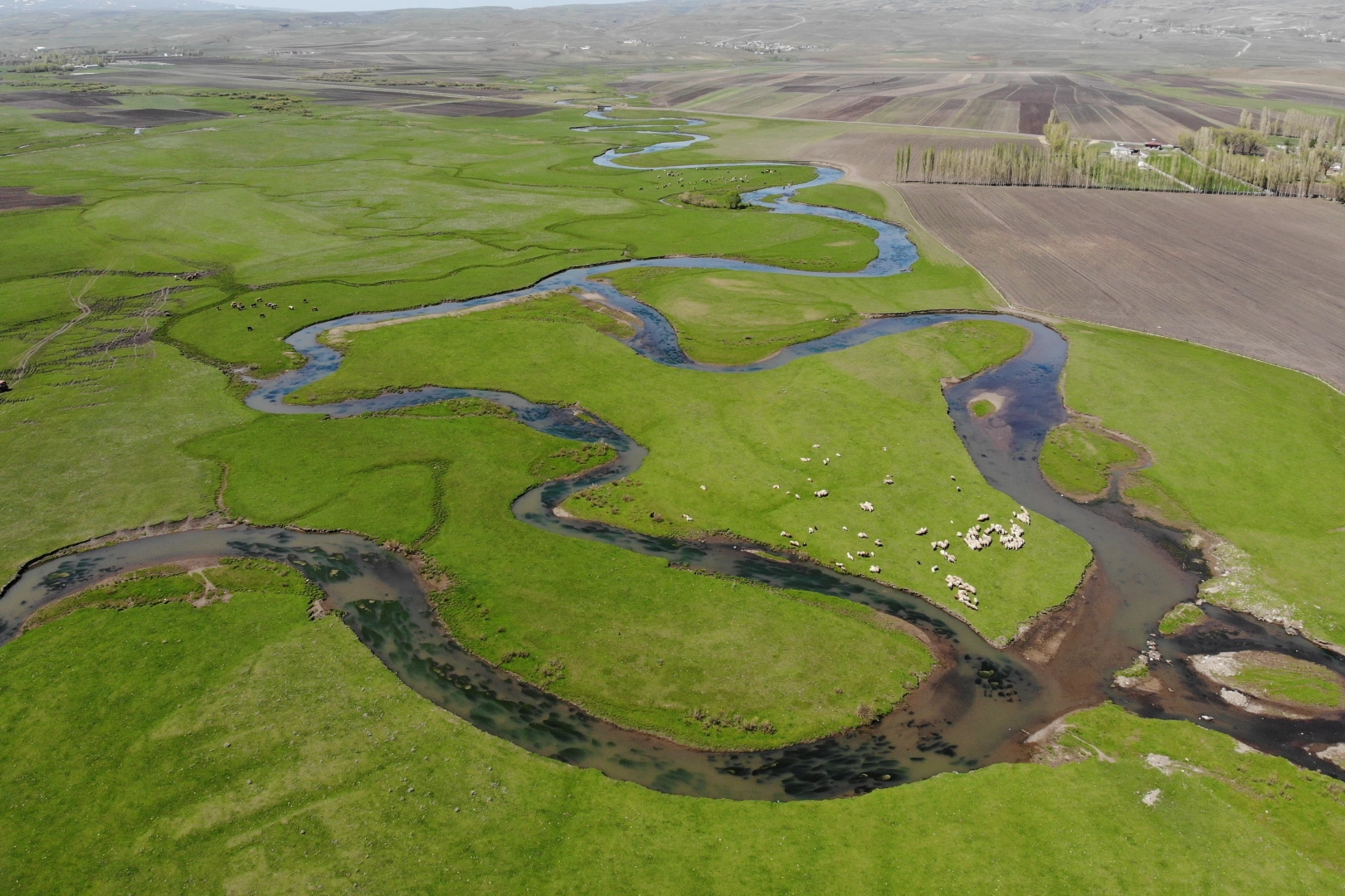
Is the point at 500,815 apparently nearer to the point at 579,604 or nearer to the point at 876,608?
the point at 579,604

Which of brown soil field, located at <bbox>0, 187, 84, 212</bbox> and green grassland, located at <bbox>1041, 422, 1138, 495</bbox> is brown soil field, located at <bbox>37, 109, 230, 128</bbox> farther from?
green grassland, located at <bbox>1041, 422, 1138, 495</bbox>

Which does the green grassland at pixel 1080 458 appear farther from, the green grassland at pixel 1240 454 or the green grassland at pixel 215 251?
the green grassland at pixel 215 251

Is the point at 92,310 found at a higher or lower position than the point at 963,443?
higher

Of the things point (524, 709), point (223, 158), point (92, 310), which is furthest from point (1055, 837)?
point (223, 158)

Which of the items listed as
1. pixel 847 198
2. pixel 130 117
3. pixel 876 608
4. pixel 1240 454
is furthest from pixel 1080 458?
pixel 130 117

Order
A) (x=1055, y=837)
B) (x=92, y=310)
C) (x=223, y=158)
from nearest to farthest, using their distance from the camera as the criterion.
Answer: (x=1055, y=837), (x=92, y=310), (x=223, y=158)

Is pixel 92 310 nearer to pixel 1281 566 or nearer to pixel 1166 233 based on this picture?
pixel 1281 566

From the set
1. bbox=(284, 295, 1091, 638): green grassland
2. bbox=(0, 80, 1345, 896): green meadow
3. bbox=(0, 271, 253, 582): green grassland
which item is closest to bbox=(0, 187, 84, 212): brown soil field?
bbox=(0, 80, 1345, 896): green meadow
